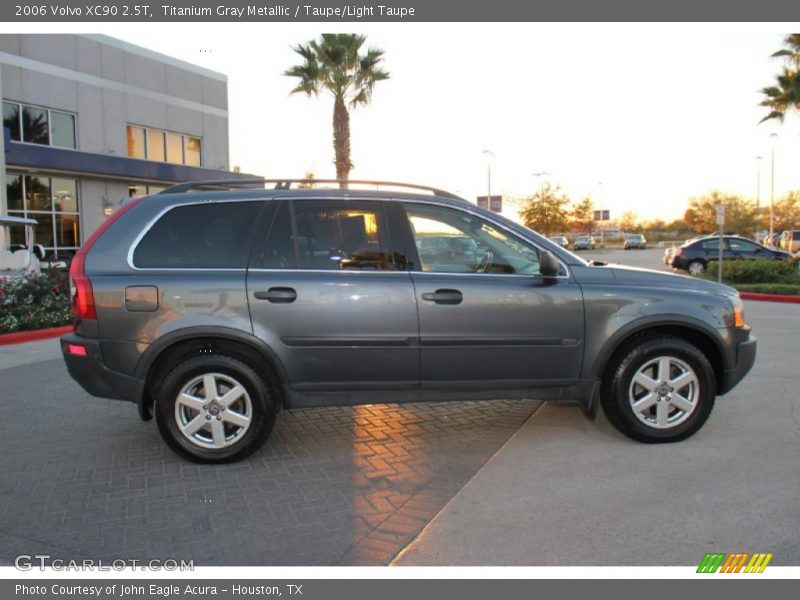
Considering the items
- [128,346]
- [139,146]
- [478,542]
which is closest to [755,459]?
[478,542]

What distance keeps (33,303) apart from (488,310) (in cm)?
933

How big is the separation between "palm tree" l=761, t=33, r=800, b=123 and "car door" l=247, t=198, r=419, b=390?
3180 cm

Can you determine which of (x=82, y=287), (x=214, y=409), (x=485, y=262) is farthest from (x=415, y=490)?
(x=82, y=287)

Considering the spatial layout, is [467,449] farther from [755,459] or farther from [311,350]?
[755,459]

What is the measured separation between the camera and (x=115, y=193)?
27.4 metres

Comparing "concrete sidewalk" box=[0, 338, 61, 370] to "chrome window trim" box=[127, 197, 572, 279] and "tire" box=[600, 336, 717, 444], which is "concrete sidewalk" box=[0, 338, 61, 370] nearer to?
"chrome window trim" box=[127, 197, 572, 279]

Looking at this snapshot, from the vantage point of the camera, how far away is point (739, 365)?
15.9 feet

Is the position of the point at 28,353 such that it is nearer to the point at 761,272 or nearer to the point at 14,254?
the point at 14,254

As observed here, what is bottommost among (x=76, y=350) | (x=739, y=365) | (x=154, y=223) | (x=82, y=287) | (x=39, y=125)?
(x=739, y=365)

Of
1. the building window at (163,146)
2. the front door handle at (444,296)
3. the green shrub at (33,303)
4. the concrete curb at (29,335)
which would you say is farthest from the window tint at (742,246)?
the building window at (163,146)

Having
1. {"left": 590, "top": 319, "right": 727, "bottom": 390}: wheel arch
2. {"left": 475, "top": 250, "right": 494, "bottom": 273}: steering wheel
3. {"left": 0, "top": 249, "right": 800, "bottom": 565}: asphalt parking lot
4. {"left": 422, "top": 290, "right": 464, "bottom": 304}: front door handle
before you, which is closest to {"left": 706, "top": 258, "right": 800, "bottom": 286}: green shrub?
{"left": 0, "top": 249, "right": 800, "bottom": 565}: asphalt parking lot

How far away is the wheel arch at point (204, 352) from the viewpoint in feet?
14.4

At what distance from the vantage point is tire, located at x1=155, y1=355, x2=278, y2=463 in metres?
4.43

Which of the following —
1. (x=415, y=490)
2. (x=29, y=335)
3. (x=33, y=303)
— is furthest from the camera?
(x=33, y=303)
